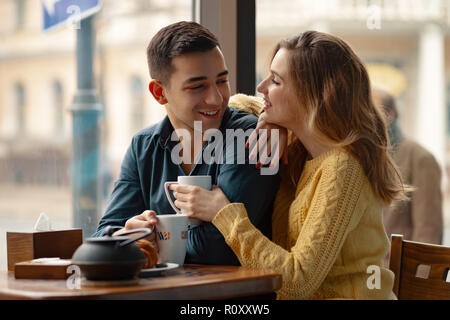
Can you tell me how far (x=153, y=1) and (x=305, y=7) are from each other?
147 centimetres

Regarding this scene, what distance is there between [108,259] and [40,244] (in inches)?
14.9

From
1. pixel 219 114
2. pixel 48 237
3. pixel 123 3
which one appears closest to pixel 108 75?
pixel 123 3

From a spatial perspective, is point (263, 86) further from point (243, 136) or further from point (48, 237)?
point (48, 237)

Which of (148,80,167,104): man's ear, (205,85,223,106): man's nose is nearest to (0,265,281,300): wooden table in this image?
(205,85,223,106): man's nose

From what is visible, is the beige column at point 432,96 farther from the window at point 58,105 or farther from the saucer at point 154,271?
the saucer at point 154,271

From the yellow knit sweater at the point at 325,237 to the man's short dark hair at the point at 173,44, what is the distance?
0.42 meters

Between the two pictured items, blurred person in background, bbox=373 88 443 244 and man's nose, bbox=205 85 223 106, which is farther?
blurred person in background, bbox=373 88 443 244

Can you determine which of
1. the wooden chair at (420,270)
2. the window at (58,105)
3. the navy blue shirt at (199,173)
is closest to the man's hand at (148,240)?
the navy blue shirt at (199,173)

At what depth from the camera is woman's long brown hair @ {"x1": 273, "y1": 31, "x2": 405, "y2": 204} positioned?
5.08ft

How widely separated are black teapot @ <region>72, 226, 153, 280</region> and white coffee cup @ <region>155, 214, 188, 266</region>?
9.3 inches

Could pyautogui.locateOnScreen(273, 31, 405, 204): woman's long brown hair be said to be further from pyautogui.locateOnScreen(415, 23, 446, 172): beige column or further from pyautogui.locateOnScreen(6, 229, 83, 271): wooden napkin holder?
pyautogui.locateOnScreen(415, 23, 446, 172): beige column

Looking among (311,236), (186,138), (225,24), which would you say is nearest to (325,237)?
(311,236)

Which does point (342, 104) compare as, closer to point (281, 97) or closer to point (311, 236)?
point (281, 97)

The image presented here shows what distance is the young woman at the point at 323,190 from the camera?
4.71 feet
